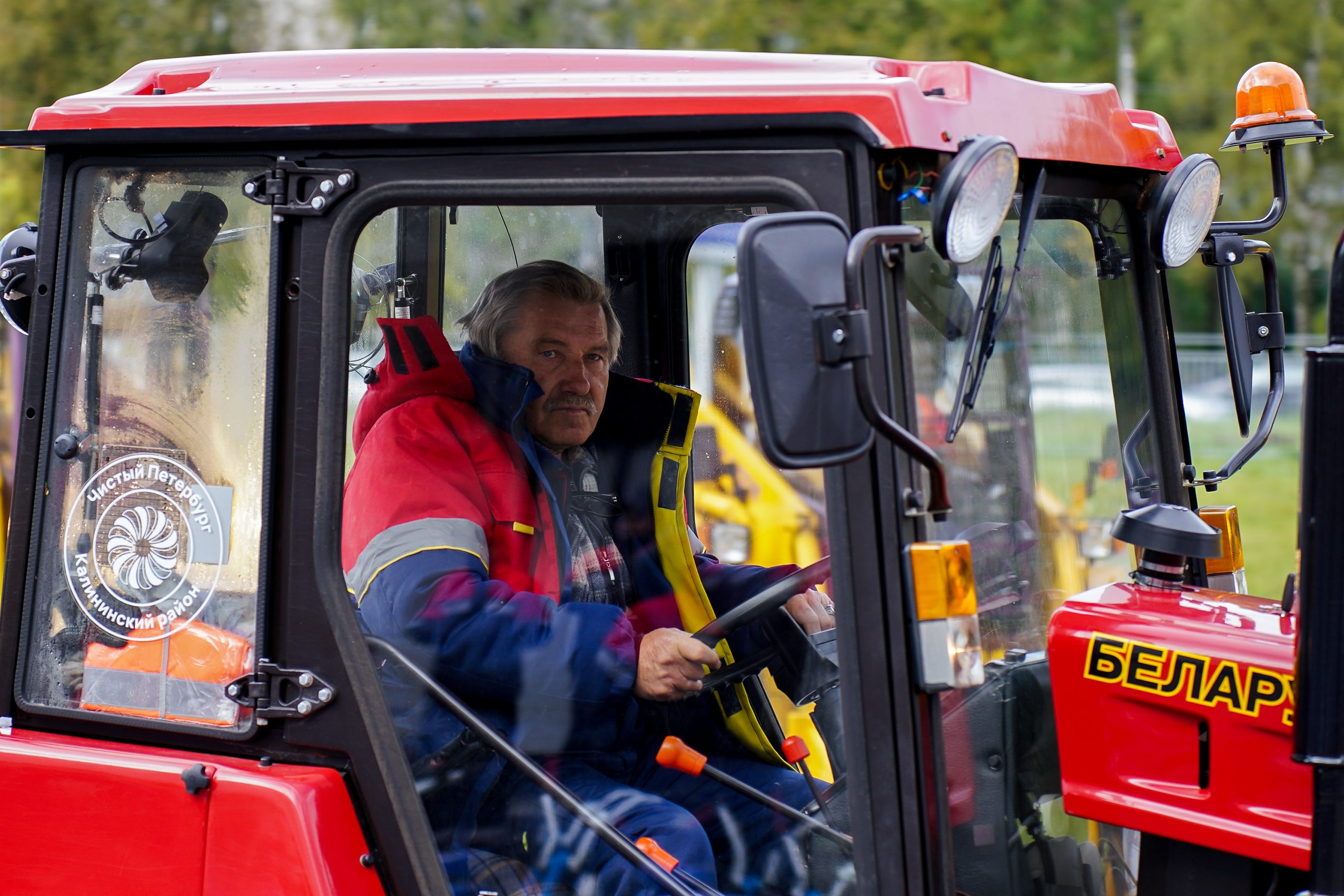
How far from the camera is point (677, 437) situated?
8.43 feet

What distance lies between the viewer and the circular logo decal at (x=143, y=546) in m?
1.97

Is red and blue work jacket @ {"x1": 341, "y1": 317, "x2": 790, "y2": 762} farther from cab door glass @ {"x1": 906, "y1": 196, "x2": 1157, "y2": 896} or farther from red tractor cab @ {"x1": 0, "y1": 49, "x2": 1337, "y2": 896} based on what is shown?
cab door glass @ {"x1": 906, "y1": 196, "x2": 1157, "y2": 896}

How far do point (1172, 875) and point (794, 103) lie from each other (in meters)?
1.12

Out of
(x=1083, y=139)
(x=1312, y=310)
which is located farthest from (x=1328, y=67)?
(x=1083, y=139)

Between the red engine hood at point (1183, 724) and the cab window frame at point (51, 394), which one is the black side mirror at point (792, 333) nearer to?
the red engine hood at point (1183, 724)

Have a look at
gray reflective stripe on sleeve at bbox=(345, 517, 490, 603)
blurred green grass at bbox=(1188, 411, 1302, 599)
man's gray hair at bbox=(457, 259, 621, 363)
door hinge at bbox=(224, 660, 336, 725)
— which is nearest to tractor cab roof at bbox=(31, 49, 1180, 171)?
man's gray hair at bbox=(457, 259, 621, 363)

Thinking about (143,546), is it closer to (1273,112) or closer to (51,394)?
(51,394)

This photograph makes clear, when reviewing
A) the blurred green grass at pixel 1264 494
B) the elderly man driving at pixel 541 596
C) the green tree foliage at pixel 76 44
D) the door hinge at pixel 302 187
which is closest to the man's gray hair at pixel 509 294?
the elderly man driving at pixel 541 596

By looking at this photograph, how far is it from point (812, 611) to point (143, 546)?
97cm

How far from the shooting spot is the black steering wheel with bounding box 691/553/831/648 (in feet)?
6.97

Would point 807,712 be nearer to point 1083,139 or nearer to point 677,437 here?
point 677,437

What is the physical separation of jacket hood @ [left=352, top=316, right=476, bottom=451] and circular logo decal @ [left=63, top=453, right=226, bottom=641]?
26 cm

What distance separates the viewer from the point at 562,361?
2539 millimetres

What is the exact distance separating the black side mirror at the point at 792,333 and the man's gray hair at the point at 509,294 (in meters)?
0.84
